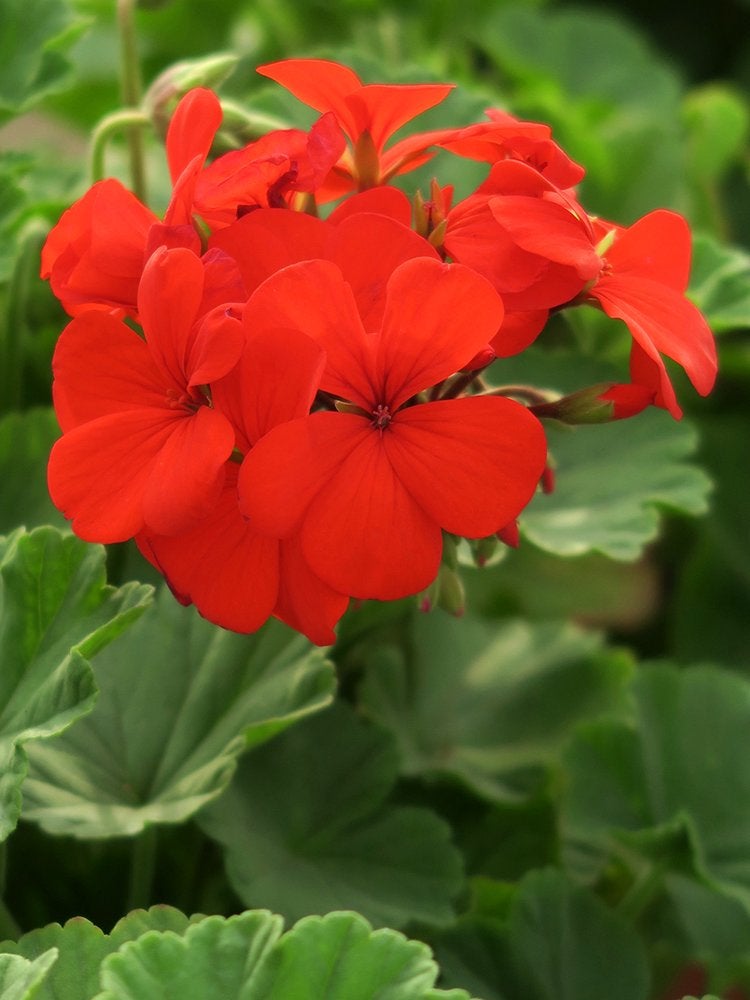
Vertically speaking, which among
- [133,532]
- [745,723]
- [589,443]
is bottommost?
[745,723]

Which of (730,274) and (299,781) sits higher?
(730,274)

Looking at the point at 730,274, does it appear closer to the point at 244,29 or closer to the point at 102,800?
the point at 102,800

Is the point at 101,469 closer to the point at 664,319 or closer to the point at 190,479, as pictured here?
the point at 190,479

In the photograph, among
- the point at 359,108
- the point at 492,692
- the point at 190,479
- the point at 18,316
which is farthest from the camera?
the point at 492,692

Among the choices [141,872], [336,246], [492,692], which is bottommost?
[492,692]

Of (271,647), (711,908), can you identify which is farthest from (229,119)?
(711,908)

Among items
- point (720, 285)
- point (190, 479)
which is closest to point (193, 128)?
point (190, 479)
